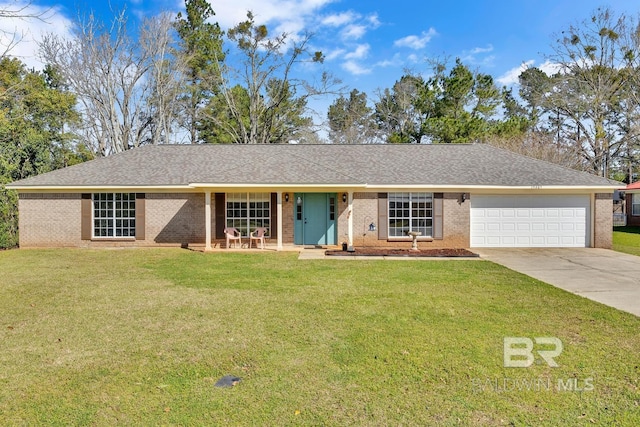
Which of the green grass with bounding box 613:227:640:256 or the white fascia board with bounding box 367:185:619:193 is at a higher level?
the white fascia board with bounding box 367:185:619:193

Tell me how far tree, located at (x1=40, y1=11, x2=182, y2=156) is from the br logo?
1162 inches

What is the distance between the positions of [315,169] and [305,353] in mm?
10745

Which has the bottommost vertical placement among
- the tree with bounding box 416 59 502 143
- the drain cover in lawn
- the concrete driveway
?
the drain cover in lawn

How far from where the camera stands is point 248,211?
1464 centimetres

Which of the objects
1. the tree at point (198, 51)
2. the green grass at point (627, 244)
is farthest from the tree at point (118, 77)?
the green grass at point (627, 244)

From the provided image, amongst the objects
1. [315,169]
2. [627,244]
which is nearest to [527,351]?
[315,169]

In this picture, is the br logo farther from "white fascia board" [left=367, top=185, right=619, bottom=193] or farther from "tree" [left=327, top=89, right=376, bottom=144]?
"tree" [left=327, top=89, right=376, bottom=144]

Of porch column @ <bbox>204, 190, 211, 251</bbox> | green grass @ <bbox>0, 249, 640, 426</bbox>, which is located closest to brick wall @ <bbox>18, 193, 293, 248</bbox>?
porch column @ <bbox>204, 190, 211, 251</bbox>

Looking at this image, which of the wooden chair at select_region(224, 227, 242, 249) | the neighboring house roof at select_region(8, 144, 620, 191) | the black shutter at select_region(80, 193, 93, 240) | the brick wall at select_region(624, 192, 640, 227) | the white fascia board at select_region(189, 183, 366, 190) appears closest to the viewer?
the white fascia board at select_region(189, 183, 366, 190)

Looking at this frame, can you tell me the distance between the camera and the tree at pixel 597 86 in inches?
1125

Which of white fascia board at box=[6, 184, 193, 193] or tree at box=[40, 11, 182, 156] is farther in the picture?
tree at box=[40, 11, 182, 156]

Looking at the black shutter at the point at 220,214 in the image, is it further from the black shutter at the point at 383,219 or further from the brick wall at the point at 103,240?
the black shutter at the point at 383,219

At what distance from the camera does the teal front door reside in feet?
48.3
